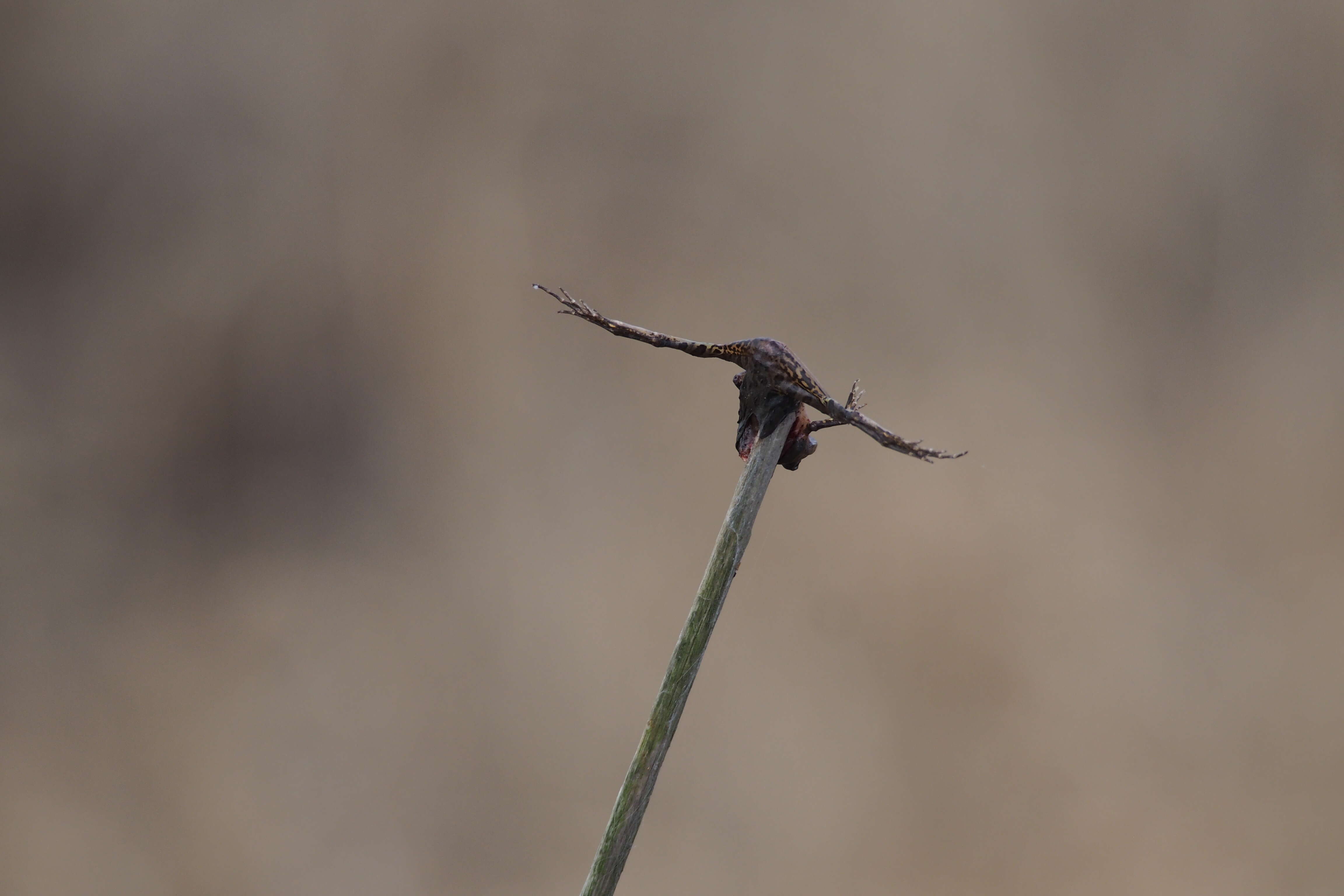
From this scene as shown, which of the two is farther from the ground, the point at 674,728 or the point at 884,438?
the point at 884,438

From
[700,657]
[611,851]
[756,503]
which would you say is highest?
[756,503]

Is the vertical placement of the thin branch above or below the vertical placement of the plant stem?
above

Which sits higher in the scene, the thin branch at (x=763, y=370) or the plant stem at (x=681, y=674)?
the thin branch at (x=763, y=370)

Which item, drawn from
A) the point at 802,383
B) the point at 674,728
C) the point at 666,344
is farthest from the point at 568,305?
the point at 674,728

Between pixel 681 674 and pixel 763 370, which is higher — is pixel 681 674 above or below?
below

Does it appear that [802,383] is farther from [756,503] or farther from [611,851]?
[611,851]

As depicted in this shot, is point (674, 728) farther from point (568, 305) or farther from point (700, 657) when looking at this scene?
point (568, 305)
